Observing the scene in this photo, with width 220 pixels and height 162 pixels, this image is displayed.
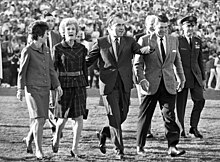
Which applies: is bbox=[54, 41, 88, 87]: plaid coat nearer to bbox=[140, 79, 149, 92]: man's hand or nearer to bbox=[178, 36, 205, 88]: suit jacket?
bbox=[140, 79, 149, 92]: man's hand

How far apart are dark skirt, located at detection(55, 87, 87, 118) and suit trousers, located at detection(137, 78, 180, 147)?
0.87m

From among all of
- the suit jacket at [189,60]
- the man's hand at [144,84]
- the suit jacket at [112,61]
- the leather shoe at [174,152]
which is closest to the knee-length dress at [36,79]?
the suit jacket at [112,61]

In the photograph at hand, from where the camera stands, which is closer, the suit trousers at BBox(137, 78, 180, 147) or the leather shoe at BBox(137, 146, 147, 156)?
the suit trousers at BBox(137, 78, 180, 147)

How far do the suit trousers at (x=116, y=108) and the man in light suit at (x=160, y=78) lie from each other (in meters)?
0.29

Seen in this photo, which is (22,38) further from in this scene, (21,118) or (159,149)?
(159,149)

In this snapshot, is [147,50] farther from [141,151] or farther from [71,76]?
[141,151]

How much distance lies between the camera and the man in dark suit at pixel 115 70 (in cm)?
731

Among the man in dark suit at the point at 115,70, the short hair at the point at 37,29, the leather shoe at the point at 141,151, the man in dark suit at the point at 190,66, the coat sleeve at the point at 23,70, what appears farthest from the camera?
the man in dark suit at the point at 190,66

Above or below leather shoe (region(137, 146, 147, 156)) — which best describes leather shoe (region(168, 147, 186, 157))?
above

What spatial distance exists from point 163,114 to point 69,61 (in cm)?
151

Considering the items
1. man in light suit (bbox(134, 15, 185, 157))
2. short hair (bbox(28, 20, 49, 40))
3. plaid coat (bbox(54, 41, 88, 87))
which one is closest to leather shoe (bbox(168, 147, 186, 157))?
man in light suit (bbox(134, 15, 185, 157))

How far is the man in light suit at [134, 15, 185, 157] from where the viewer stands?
737 cm

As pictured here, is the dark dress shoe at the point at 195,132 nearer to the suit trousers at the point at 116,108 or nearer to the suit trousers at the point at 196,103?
the suit trousers at the point at 196,103

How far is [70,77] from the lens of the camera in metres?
7.29
